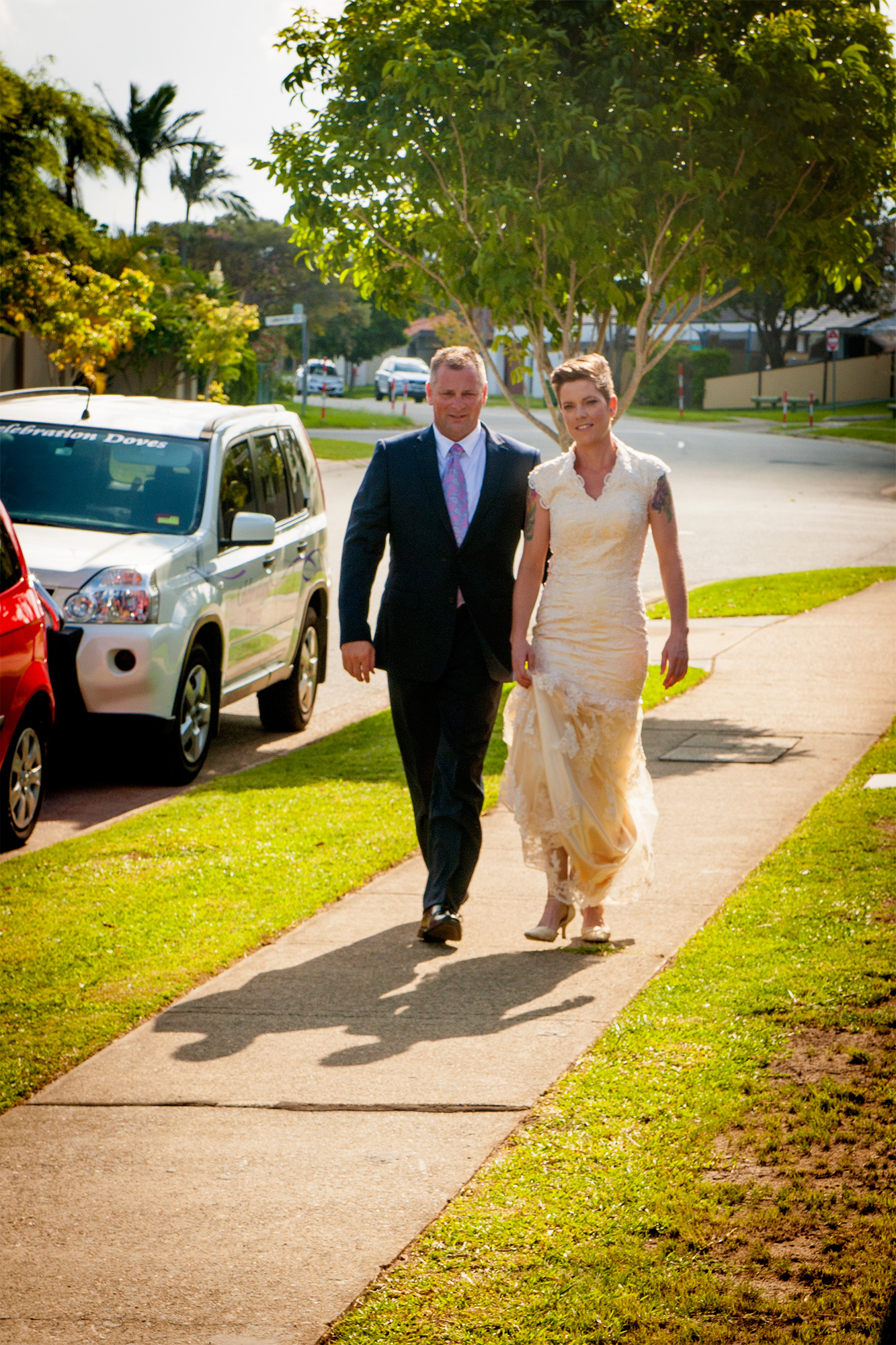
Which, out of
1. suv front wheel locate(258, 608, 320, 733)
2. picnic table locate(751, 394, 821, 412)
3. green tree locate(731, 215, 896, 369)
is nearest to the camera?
suv front wheel locate(258, 608, 320, 733)

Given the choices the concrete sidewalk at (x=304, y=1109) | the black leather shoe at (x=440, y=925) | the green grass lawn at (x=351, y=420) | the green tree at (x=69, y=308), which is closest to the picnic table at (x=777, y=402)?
the green grass lawn at (x=351, y=420)

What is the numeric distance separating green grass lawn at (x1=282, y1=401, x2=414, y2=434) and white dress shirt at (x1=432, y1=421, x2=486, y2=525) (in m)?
39.2

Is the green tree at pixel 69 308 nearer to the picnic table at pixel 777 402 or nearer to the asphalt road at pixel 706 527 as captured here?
the asphalt road at pixel 706 527

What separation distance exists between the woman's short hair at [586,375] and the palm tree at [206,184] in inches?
2264

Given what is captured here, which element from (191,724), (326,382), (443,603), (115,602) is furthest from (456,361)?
(326,382)

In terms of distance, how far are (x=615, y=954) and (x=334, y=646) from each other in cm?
839

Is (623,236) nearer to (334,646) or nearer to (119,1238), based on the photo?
(334,646)

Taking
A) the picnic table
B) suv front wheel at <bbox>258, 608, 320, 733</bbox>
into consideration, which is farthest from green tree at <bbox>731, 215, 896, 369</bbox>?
suv front wheel at <bbox>258, 608, 320, 733</bbox>

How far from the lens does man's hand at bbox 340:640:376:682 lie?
5.56 m

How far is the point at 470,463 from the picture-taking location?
18.8ft

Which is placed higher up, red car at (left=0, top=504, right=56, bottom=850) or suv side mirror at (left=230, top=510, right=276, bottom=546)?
suv side mirror at (left=230, top=510, right=276, bottom=546)

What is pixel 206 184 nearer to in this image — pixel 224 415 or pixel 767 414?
pixel 767 414

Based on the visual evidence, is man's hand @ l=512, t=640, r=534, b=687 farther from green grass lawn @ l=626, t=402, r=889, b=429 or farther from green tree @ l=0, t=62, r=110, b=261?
green grass lawn @ l=626, t=402, r=889, b=429

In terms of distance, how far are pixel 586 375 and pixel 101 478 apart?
4.46 meters
